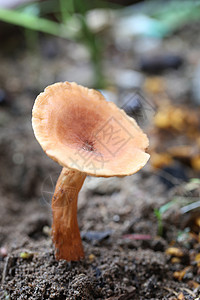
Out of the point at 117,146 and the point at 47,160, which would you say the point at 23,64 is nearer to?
the point at 47,160

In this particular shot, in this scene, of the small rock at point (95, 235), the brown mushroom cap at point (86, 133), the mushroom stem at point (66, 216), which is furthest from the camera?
the small rock at point (95, 235)

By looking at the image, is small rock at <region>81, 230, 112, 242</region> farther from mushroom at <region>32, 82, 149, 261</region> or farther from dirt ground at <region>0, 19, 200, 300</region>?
mushroom at <region>32, 82, 149, 261</region>

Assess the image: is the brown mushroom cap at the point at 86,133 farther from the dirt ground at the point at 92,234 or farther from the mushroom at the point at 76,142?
the dirt ground at the point at 92,234

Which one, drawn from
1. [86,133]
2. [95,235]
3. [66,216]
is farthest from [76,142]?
[95,235]

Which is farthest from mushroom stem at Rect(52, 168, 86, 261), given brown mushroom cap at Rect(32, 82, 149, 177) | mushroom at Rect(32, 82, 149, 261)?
brown mushroom cap at Rect(32, 82, 149, 177)

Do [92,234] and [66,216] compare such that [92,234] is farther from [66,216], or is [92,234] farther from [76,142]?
[76,142]

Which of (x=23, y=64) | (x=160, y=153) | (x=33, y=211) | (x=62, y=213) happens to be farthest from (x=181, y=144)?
(x=23, y=64)

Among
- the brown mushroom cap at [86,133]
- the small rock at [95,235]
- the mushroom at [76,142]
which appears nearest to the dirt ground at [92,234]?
the small rock at [95,235]
